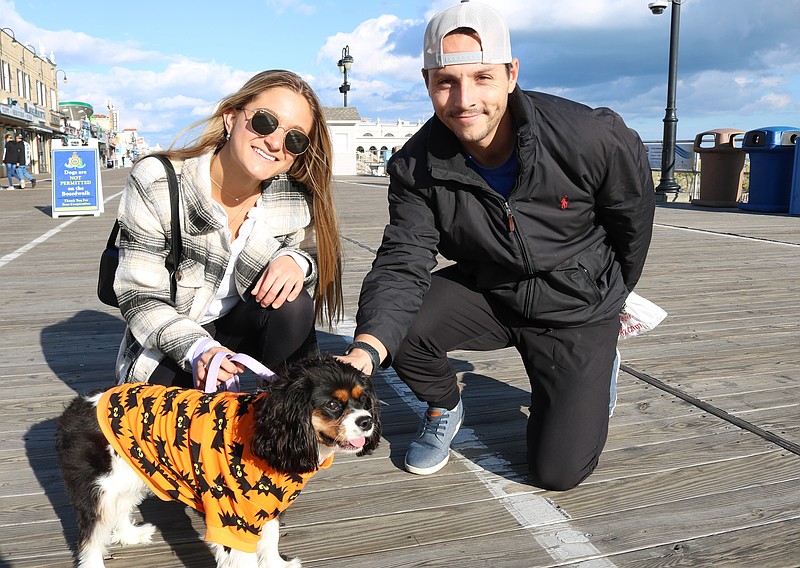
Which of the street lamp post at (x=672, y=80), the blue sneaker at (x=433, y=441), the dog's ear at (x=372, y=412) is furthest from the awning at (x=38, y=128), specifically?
the dog's ear at (x=372, y=412)

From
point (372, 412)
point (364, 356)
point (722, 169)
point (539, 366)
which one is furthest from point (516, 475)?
point (722, 169)

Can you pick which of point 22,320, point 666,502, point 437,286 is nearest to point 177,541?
point 437,286

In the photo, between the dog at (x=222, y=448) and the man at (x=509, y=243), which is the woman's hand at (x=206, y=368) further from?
the man at (x=509, y=243)

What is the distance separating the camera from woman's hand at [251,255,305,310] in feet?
10.9

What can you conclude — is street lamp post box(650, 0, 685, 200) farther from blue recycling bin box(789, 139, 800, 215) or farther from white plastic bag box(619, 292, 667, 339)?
white plastic bag box(619, 292, 667, 339)

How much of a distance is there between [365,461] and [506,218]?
4.27 ft

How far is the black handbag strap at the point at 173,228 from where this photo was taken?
10.5 ft

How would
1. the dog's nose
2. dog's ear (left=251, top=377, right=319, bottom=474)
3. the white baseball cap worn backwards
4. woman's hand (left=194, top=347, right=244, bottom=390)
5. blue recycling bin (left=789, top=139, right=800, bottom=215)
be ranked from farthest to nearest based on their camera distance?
blue recycling bin (left=789, top=139, right=800, bottom=215) < the white baseball cap worn backwards < woman's hand (left=194, top=347, right=244, bottom=390) < the dog's nose < dog's ear (left=251, top=377, right=319, bottom=474)

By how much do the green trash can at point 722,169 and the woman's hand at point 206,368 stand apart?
16802 mm

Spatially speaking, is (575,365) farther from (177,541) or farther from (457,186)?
(177,541)

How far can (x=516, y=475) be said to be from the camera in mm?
3277

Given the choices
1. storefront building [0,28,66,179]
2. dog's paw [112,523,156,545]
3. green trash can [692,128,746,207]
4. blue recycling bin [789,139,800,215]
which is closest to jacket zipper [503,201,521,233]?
dog's paw [112,523,156,545]

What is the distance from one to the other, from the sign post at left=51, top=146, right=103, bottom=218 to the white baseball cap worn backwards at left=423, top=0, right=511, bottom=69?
14.0m

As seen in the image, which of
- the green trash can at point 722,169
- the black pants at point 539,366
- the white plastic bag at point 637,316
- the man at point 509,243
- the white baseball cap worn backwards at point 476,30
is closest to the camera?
the white baseball cap worn backwards at point 476,30
